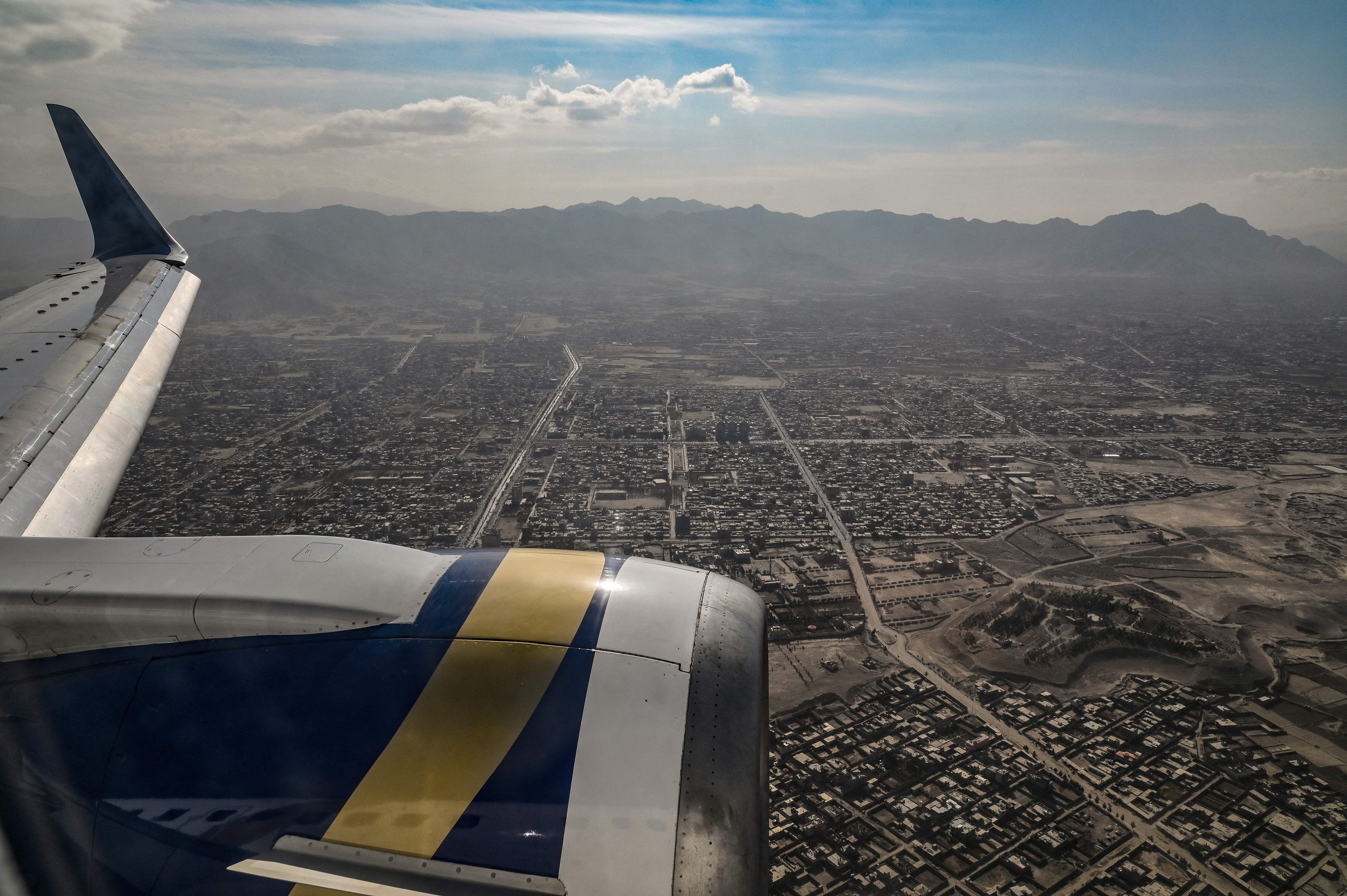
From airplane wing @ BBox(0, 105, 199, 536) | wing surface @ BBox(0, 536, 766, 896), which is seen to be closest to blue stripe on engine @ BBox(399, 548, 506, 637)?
wing surface @ BBox(0, 536, 766, 896)

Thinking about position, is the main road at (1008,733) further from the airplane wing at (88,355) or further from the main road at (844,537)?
the airplane wing at (88,355)

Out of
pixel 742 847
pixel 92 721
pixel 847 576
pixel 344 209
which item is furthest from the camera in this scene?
pixel 344 209

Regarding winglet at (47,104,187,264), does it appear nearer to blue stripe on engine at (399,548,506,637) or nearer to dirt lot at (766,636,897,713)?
blue stripe on engine at (399,548,506,637)

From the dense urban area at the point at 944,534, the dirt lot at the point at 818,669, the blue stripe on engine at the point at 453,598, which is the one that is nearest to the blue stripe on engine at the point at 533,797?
the blue stripe on engine at the point at 453,598

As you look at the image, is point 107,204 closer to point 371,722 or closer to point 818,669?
point 371,722

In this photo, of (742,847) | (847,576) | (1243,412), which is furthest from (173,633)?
(1243,412)

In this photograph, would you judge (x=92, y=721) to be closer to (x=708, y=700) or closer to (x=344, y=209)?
(x=708, y=700)
